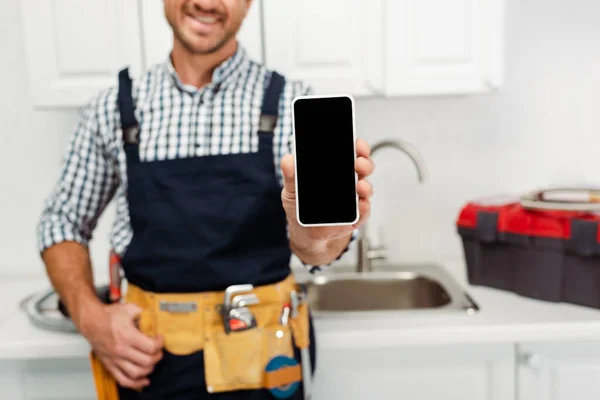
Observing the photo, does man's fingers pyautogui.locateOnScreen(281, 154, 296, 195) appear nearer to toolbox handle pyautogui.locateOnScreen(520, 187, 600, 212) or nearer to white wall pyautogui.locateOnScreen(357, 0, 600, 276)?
toolbox handle pyautogui.locateOnScreen(520, 187, 600, 212)

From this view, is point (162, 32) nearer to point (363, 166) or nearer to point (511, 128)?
point (363, 166)

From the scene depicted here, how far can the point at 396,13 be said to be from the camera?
4.41 ft

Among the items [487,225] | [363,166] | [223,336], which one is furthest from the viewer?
[487,225]

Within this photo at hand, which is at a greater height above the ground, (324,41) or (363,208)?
(324,41)

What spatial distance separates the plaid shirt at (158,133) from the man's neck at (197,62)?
0.06ft

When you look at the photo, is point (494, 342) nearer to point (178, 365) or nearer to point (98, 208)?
point (178, 365)

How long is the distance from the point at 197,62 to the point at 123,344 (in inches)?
20.7

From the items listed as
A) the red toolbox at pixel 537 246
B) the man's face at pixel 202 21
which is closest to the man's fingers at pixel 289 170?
the man's face at pixel 202 21

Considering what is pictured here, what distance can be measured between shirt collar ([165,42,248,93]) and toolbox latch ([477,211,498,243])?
A: 26.3 inches

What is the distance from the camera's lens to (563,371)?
4.15 feet

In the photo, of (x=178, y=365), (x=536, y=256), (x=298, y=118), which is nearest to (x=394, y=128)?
(x=536, y=256)

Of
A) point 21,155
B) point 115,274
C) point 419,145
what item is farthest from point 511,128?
point 21,155

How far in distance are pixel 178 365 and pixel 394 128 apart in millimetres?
976

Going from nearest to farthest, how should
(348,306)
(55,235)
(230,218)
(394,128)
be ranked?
1. (230,218)
2. (55,235)
3. (348,306)
4. (394,128)
